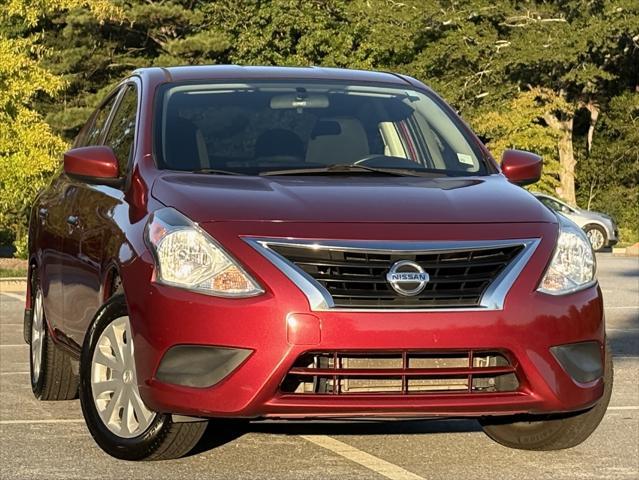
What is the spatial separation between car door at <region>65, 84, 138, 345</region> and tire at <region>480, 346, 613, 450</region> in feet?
6.26

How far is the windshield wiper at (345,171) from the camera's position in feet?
24.0

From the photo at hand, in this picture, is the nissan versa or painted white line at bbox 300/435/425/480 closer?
the nissan versa

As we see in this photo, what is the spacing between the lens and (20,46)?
27469 millimetres

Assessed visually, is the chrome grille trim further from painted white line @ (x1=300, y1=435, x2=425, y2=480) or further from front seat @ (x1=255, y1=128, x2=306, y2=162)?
front seat @ (x1=255, y1=128, x2=306, y2=162)

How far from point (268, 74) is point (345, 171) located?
106cm

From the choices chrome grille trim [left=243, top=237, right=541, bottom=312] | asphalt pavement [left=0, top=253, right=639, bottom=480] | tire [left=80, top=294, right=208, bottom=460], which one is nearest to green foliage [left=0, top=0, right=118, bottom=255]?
asphalt pavement [left=0, top=253, right=639, bottom=480]

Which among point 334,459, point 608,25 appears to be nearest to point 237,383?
point 334,459

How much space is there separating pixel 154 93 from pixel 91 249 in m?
0.87

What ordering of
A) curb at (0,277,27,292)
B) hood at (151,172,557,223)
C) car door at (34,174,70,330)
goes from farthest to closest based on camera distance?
curb at (0,277,27,292), car door at (34,174,70,330), hood at (151,172,557,223)

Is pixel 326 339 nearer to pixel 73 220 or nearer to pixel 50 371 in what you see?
pixel 73 220

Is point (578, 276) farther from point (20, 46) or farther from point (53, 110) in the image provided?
point (53, 110)

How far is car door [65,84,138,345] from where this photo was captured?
7402mm

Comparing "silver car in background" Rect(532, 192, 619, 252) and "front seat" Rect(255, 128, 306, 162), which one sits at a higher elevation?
"front seat" Rect(255, 128, 306, 162)

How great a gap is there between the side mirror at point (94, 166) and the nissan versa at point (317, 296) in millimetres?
10
